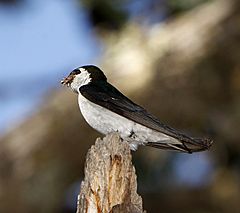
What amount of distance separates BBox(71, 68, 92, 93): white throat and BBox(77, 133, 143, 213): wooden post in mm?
317

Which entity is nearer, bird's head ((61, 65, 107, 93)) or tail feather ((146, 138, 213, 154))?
tail feather ((146, 138, 213, 154))

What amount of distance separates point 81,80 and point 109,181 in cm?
48

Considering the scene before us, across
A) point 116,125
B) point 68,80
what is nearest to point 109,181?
point 116,125

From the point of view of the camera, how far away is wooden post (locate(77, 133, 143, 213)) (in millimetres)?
3258

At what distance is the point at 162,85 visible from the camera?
7.74 metres

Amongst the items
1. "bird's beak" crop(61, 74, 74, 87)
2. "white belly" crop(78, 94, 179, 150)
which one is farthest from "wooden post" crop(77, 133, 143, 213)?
"bird's beak" crop(61, 74, 74, 87)

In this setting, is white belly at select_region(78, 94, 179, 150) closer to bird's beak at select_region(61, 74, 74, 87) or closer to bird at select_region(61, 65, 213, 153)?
bird at select_region(61, 65, 213, 153)

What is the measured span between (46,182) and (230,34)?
2.06m

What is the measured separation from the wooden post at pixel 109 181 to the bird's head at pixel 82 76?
318 mm

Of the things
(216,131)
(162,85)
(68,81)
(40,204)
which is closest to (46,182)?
(40,204)

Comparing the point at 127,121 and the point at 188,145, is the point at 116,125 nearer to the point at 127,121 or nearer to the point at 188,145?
the point at 127,121

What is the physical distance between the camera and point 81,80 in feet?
11.7

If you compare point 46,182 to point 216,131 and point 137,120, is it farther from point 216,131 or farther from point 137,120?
point 137,120

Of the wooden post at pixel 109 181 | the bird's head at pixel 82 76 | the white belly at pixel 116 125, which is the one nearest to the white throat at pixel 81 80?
the bird's head at pixel 82 76
